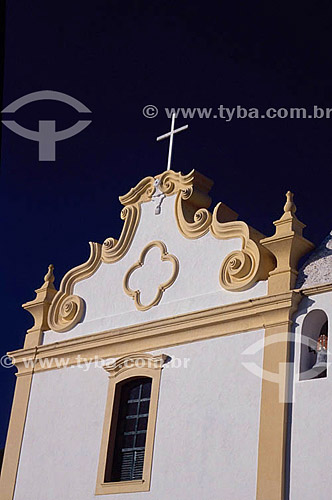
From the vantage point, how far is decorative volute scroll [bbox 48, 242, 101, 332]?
595 inches

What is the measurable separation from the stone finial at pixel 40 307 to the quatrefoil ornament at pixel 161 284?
238cm

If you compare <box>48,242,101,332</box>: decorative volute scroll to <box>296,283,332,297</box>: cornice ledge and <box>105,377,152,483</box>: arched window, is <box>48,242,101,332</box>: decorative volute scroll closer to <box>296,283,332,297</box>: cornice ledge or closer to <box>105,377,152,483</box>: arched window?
<box>105,377,152,483</box>: arched window

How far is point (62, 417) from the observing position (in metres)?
14.0

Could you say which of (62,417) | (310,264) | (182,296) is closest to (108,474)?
(62,417)

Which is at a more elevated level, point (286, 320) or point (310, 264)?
point (310, 264)

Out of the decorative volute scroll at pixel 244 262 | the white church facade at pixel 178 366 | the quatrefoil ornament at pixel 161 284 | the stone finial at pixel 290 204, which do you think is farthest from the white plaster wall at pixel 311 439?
the quatrefoil ornament at pixel 161 284

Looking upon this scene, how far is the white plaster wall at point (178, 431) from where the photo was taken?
36.0 ft

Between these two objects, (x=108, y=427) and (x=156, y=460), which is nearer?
(x=156, y=460)

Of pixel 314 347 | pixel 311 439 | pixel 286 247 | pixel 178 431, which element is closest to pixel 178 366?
pixel 178 431

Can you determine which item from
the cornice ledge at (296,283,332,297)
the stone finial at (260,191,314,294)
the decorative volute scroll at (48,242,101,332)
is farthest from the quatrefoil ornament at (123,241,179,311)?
the cornice ledge at (296,283,332,297)

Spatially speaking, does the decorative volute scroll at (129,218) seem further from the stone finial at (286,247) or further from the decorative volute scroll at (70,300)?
the stone finial at (286,247)

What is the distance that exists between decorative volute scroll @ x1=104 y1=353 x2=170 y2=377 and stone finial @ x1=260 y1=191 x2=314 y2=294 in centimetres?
247

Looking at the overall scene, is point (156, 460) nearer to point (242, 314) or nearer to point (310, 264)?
point (242, 314)

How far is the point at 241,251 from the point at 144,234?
281 cm
